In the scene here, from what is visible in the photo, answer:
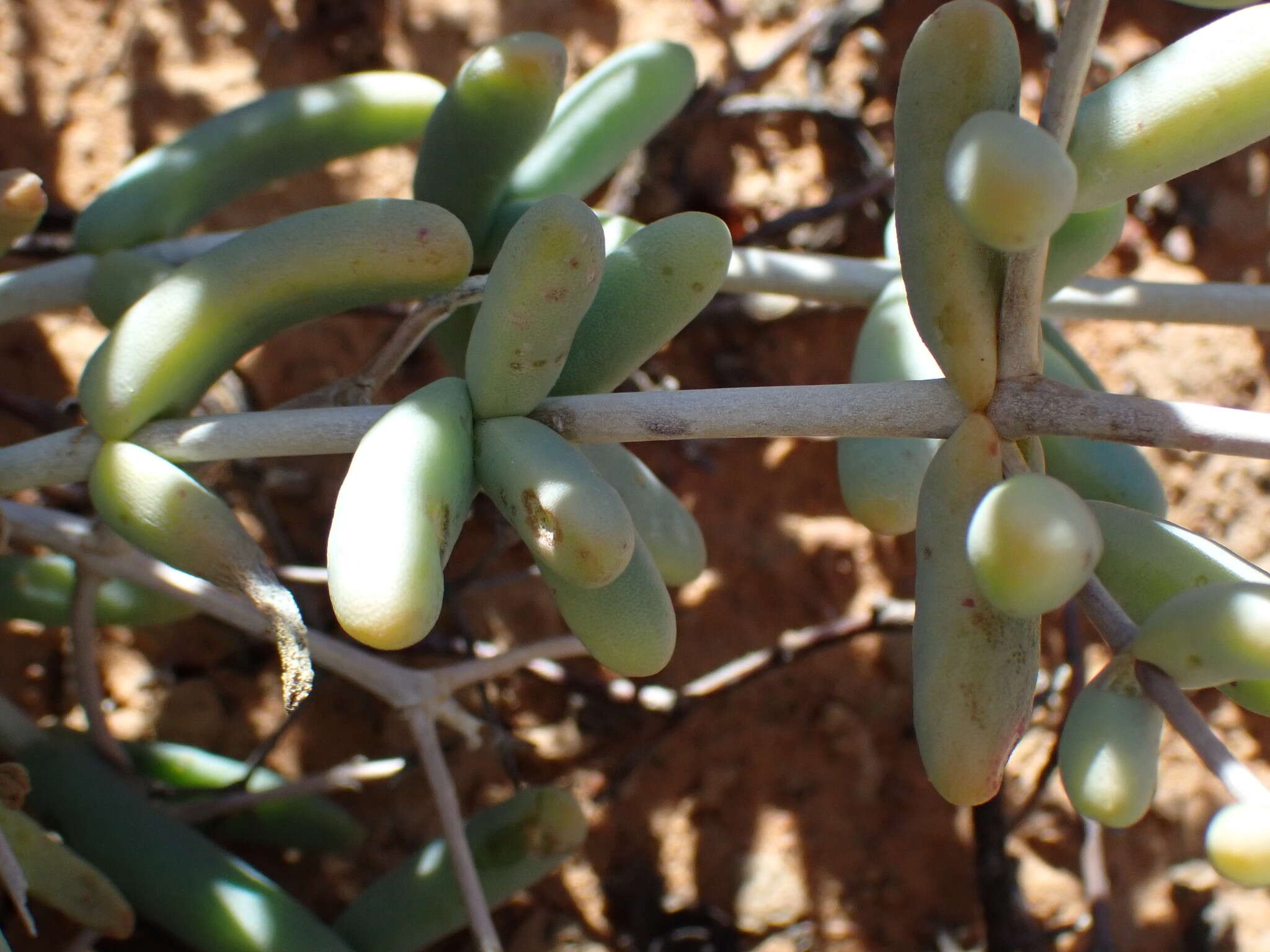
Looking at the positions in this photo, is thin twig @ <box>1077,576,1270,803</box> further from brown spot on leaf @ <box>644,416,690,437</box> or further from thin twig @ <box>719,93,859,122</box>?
thin twig @ <box>719,93,859,122</box>

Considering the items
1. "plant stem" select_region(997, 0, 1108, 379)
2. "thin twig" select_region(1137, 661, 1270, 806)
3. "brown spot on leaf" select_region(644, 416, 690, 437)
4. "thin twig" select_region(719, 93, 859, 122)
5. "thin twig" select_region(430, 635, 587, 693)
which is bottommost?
"thin twig" select_region(430, 635, 587, 693)

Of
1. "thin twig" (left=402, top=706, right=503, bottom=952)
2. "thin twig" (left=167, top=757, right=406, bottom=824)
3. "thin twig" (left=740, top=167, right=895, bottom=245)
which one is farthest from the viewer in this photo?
"thin twig" (left=740, top=167, right=895, bottom=245)

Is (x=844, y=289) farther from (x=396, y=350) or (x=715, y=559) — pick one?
(x=396, y=350)

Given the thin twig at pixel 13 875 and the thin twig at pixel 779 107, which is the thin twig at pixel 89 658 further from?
the thin twig at pixel 779 107

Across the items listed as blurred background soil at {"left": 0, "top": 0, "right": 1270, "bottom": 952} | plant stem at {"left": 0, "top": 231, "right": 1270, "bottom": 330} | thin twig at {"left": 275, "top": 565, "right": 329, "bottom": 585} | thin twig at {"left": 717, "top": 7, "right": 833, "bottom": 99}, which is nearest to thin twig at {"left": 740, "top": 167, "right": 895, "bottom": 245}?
blurred background soil at {"left": 0, "top": 0, "right": 1270, "bottom": 952}

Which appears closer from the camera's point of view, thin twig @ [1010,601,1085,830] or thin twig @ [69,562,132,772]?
thin twig @ [69,562,132,772]

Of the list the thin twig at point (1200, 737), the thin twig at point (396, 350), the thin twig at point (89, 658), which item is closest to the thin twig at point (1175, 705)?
the thin twig at point (1200, 737)

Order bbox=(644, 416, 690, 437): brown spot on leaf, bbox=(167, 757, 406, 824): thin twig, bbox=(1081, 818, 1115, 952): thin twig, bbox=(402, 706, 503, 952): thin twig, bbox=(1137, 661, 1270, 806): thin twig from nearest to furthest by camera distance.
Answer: bbox=(1137, 661, 1270, 806): thin twig
bbox=(644, 416, 690, 437): brown spot on leaf
bbox=(402, 706, 503, 952): thin twig
bbox=(167, 757, 406, 824): thin twig
bbox=(1081, 818, 1115, 952): thin twig

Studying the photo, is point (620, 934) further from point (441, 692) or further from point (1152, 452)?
point (1152, 452)
